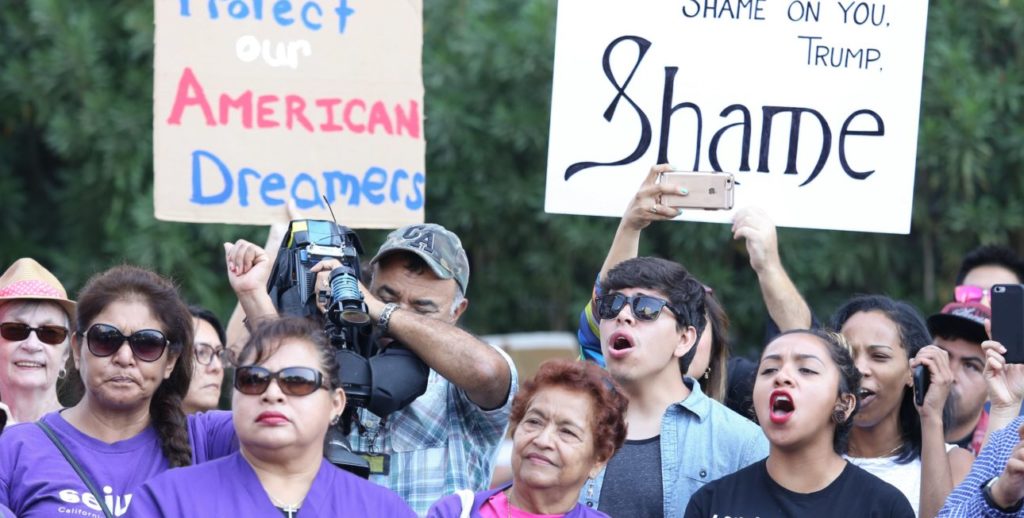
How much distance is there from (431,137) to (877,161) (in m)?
3.96

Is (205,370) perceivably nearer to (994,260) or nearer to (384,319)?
(384,319)

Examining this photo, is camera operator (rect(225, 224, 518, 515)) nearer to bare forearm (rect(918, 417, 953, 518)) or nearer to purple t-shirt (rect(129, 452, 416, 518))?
purple t-shirt (rect(129, 452, 416, 518))

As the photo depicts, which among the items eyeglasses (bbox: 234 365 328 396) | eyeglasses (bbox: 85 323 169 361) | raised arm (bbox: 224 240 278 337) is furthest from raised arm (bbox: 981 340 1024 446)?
eyeglasses (bbox: 85 323 169 361)

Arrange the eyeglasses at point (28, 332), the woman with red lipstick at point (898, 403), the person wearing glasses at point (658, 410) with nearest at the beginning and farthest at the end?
the person wearing glasses at point (658, 410) → the woman with red lipstick at point (898, 403) → the eyeglasses at point (28, 332)

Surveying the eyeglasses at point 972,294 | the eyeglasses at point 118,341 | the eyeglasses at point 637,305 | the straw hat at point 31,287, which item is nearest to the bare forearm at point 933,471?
the eyeglasses at point 637,305

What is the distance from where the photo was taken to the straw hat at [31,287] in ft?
16.8

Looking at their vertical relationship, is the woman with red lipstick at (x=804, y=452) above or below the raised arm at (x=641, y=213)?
below

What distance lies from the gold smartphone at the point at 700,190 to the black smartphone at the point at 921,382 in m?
0.78

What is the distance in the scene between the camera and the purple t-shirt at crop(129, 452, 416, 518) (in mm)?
3721

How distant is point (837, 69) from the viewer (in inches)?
214

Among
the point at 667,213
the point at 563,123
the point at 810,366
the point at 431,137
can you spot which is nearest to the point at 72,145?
Answer: the point at 431,137

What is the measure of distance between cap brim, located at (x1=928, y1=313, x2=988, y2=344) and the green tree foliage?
10.0 ft

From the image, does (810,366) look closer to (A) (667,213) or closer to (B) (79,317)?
(A) (667,213)

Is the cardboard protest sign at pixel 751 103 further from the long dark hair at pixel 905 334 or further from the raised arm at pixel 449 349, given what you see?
the raised arm at pixel 449 349
